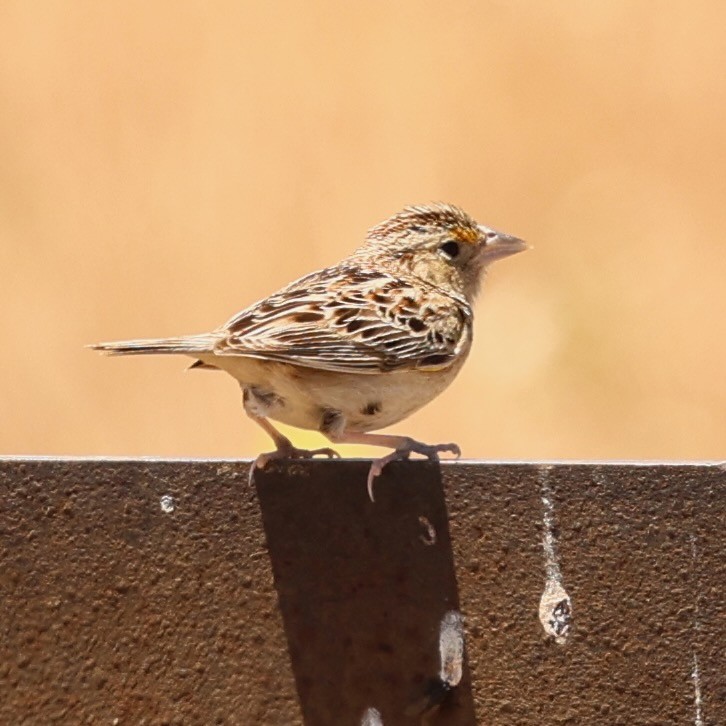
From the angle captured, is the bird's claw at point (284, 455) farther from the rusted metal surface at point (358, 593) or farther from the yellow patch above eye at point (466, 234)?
the yellow patch above eye at point (466, 234)

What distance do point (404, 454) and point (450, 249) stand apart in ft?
5.46

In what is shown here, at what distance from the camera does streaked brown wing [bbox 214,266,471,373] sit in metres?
4.13

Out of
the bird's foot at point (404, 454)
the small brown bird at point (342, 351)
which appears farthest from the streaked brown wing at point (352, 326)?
the bird's foot at point (404, 454)

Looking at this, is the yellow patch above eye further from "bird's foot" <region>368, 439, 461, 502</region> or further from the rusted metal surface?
the rusted metal surface

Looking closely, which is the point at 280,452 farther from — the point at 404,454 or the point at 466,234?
the point at 466,234

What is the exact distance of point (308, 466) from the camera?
3508 mm

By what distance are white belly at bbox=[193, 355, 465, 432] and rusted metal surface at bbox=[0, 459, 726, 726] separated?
0.76 m

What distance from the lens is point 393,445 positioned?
13.6 ft

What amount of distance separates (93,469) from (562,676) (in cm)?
124

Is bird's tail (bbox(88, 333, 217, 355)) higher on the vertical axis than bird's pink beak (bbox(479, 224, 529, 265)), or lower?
higher

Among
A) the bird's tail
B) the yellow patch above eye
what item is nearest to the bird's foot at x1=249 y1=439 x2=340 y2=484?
the bird's tail

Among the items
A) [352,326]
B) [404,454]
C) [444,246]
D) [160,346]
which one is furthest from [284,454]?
[444,246]

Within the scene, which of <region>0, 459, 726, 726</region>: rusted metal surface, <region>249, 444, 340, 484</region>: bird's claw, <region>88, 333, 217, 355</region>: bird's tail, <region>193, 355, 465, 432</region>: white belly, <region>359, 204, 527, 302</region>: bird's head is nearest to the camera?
<region>0, 459, 726, 726</region>: rusted metal surface

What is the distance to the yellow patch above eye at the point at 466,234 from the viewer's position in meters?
5.20
